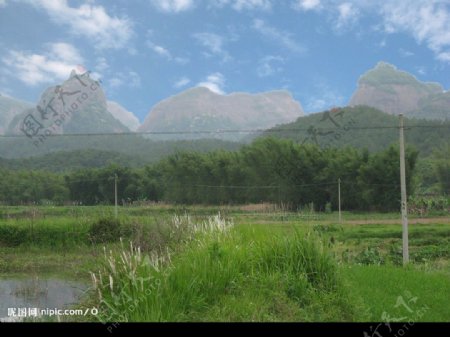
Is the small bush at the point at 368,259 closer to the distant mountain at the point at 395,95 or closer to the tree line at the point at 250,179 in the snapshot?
the tree line at the point at 250,179

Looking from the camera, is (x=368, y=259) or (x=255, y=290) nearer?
(x=255, y=290)

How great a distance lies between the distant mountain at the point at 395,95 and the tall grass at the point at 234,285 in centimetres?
8605

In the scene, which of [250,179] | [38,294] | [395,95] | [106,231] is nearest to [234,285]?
[38,294]

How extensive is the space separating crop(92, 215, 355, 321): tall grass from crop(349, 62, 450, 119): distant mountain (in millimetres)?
86052

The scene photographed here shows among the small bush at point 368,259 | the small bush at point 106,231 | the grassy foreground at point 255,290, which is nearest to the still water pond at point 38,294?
the grassy foreground at point 255,290

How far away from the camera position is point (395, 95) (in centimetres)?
9062

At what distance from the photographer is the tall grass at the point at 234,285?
15.6ft

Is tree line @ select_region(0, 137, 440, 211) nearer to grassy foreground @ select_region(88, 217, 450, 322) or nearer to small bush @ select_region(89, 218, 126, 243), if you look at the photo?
small bush @ select_region(89, 218, 126, 243)

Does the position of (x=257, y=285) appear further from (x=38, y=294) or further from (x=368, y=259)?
(x=368, y=259)

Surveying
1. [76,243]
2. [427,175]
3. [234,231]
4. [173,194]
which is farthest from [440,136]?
[234,231]

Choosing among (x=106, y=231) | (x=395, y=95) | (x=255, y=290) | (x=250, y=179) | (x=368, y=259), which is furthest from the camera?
(x=395, y=95)

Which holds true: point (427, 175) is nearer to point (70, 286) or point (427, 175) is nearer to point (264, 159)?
point (264, 159)

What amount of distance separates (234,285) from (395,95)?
3679 inches
